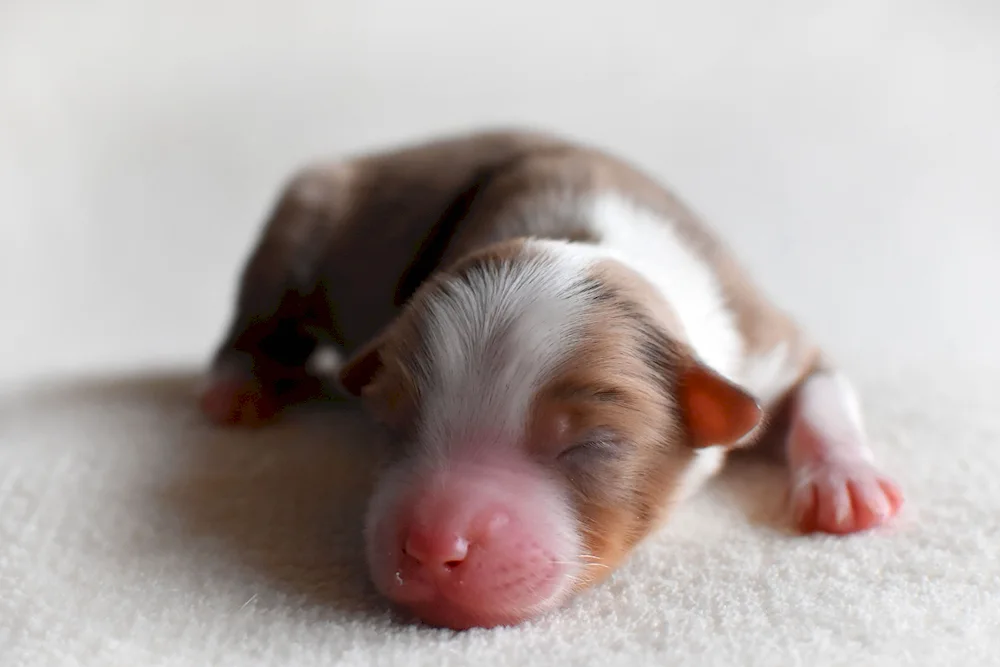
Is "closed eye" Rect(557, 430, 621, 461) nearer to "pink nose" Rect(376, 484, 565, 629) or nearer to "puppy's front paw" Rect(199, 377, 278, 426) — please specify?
"pink nose" Rect(376, 484, 565, 629)

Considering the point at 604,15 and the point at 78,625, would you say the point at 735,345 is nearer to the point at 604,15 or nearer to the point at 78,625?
the point at 78,625

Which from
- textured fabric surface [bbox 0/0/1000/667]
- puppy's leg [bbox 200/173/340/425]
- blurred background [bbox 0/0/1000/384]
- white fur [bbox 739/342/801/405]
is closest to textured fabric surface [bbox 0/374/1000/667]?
textured fabric surface [bbox 0/0/1000/667]

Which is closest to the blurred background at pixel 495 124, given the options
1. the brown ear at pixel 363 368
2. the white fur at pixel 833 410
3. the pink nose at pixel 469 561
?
the white fur at pixel 833 410

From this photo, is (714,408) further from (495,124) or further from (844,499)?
(495,124)

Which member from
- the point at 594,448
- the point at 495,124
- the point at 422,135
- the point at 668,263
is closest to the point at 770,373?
the point at 668,263

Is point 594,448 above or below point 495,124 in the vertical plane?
above

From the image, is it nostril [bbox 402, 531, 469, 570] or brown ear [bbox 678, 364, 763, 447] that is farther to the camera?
brown ear [bbox 678, 364, 763, 447]
